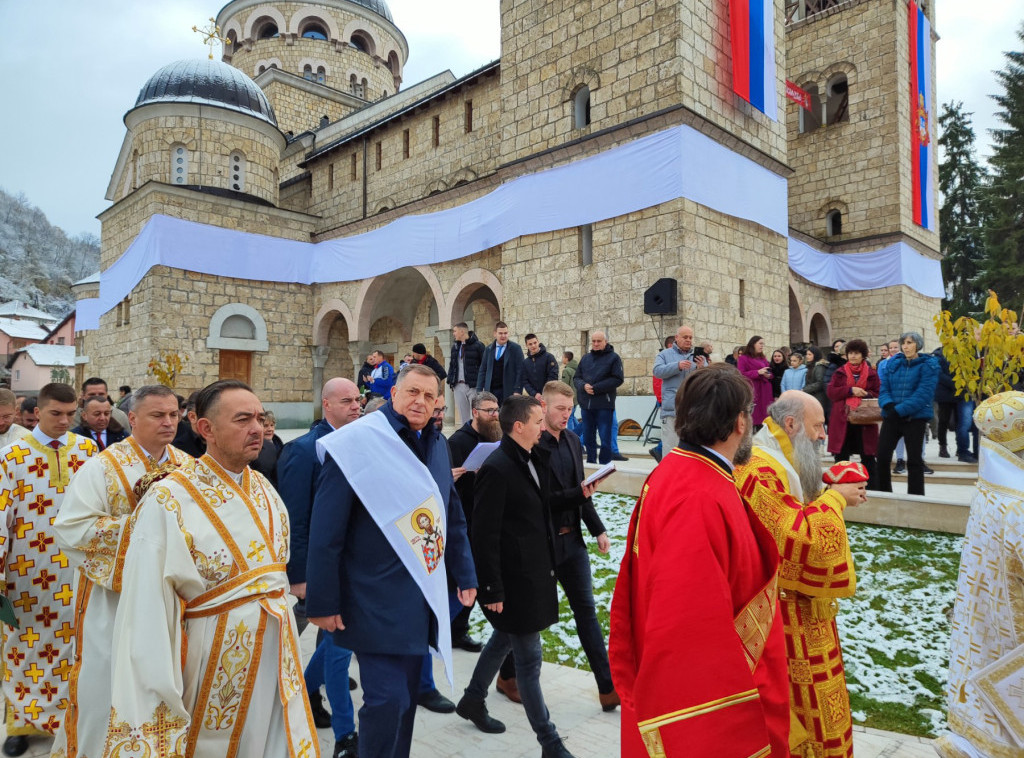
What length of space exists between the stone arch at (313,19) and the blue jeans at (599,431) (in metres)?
29.6

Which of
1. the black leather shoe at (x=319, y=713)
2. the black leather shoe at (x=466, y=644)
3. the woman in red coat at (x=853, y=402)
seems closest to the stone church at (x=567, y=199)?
the woman in red coat at (x=853, y=402)

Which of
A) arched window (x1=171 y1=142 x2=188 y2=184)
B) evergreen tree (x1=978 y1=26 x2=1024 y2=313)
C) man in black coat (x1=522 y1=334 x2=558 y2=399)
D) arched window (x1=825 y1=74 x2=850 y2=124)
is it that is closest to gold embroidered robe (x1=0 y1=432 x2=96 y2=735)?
man in black coat (x1=522 y1=334 x2=558 y2=399)

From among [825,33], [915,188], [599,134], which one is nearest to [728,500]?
[599,134]

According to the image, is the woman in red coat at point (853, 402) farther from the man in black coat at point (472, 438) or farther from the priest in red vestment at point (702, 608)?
the priest in red vestment at point (702, 608)

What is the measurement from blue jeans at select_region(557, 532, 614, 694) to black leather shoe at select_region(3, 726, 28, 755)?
9.28 ft

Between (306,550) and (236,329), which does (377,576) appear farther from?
(236,329)

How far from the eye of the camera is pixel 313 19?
30734mm

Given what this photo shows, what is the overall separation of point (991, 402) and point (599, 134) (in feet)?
35.5

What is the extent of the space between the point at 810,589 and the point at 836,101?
22.7 metres

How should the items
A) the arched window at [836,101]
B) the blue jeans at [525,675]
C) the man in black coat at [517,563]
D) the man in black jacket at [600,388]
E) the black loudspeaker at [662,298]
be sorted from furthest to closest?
the arched window at [836,101], the black loudspeaker at [662,298], the man in black jacket at [600,388], the man in black coat at [517,563], the blue jeans at [525,675]

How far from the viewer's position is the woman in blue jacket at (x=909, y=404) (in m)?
6.46

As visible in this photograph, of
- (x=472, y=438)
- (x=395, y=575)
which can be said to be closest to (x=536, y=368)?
(x=472, y=438)

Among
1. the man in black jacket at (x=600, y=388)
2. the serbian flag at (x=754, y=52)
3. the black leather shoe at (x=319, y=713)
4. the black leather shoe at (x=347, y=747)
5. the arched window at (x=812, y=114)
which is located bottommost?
the black leather shoe at (x=319, y=713)

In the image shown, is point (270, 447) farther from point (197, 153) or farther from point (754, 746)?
point (197, 153)
